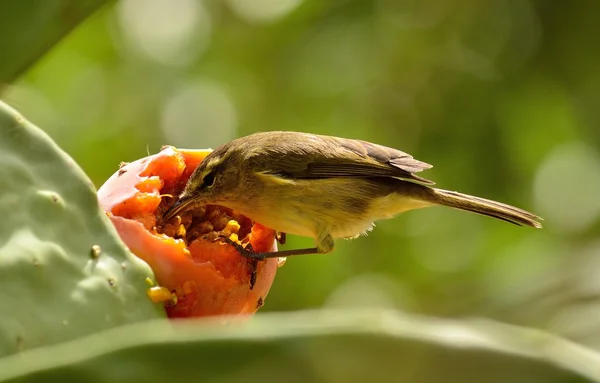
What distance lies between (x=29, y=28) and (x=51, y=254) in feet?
1.82

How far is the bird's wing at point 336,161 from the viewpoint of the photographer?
4438mm

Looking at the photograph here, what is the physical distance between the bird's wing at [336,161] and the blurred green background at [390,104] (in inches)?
81.4

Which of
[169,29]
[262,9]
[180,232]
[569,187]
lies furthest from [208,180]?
[169,29]

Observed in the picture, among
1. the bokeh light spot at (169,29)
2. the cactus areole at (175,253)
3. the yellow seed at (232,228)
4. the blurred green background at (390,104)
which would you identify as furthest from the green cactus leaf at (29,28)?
the bokeh light spot at (169,29)

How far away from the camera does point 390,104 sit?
7.47 meters

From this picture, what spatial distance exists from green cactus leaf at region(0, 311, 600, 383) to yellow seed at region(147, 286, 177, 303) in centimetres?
93

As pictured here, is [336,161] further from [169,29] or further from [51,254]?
[169,29]

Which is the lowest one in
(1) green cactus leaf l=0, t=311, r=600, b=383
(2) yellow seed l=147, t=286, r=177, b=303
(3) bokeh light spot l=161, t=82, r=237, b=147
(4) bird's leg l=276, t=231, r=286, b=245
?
(1) green cactus leaf l=0, t=311, r=600, b=383

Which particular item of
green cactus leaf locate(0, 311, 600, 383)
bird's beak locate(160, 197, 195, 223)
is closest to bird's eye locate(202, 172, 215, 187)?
bird's beak locate(160, 197, 195, 223)

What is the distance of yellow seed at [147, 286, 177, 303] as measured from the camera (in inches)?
79.5

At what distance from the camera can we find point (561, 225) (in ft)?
23.1

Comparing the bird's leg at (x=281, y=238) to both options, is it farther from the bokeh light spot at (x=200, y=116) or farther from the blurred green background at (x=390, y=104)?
the bokeh light spot at (x=200, y=116)

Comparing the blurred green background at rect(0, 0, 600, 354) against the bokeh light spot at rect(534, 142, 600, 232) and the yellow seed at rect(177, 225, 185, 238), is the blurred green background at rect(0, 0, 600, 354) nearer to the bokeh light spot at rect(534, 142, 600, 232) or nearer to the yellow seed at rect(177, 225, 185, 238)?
the bokeh light spot at rect(534, 142, 600, 232)

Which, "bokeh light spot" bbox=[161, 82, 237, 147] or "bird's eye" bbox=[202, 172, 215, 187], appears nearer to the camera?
"bird's eye" bbox=[202, 172, 215, 187]
